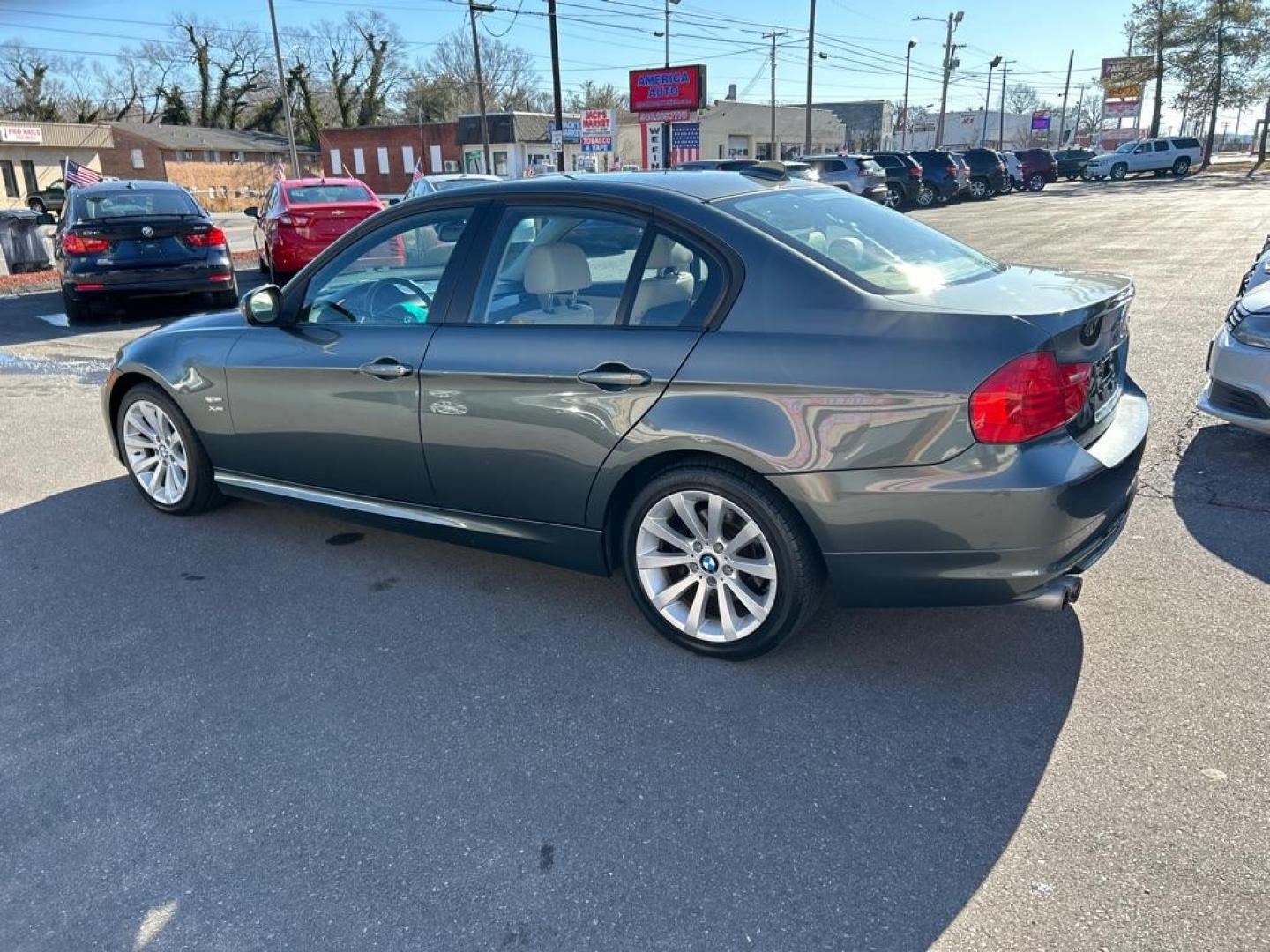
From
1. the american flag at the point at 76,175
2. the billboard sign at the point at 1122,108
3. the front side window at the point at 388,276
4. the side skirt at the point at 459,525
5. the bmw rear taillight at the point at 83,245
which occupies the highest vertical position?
the billboard sign at the point at 1122,108

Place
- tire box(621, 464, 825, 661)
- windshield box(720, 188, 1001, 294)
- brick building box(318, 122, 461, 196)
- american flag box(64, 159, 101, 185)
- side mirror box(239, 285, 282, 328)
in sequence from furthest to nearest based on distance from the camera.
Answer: brick building box(318, 122, 461, 196) < american flag box(64, 159, 101, 185) < side mirror box(239, 285, 282, 328) < windshield box(720, 188, 1001, 294) < tire box(621, 464, 825, 661)

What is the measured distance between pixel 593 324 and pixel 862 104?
8060cm

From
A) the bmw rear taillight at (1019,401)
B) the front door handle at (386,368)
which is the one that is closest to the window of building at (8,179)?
the front door handle at (386,368)

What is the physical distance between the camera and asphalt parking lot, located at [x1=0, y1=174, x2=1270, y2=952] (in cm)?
225

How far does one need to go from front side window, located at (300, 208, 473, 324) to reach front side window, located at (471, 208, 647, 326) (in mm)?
291

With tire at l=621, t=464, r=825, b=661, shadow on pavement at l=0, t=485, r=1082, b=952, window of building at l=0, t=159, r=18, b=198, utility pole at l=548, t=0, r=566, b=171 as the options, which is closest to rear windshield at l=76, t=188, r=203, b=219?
shadow on pavement at l=0, t=485, r=1082, b=952

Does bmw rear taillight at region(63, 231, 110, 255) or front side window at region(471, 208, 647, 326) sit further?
bmw rear taillight at region(63, 231, 110, 255)

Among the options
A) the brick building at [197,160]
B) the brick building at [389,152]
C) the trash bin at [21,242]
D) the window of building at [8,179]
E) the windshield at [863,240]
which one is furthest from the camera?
the brick building at [197,160]

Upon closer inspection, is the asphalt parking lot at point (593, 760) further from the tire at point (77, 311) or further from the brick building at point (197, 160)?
the brick building at point (197, 160)

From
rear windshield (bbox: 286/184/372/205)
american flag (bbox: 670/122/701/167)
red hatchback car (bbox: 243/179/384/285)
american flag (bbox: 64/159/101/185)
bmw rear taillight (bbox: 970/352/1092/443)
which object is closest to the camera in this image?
bmw rear taillight (bbox: 970/352/1092/443)

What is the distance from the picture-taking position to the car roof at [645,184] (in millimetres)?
3438

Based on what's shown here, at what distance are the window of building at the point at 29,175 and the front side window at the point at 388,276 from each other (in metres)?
64.0

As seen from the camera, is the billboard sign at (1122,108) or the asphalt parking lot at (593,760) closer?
the asphalt parking lot at (593,760)

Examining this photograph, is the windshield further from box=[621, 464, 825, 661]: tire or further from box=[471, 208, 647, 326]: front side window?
box=[621, 464, 825, 661]: tire
